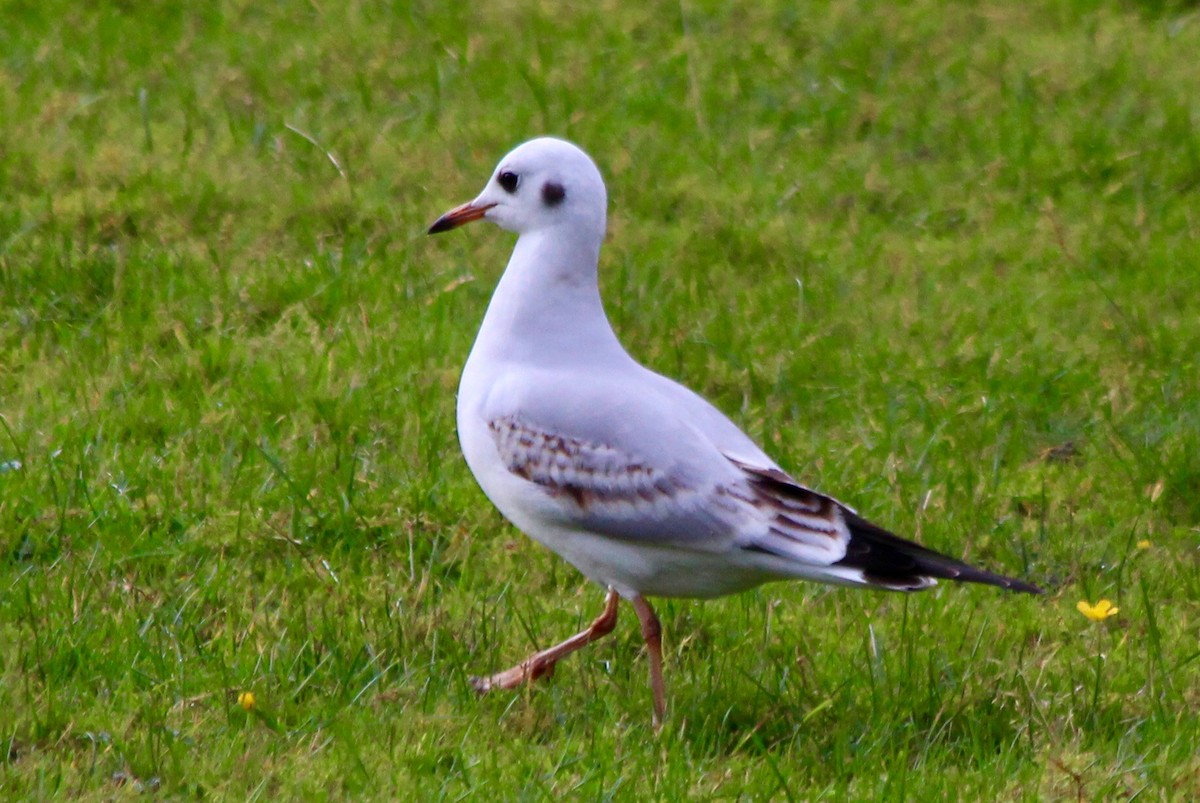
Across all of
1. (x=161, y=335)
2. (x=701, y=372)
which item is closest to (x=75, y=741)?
(x=161, y=335)

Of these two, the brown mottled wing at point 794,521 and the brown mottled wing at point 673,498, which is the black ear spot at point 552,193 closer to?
the brown mottled wing at point 673,498

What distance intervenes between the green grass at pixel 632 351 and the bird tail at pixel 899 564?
14.9 inches

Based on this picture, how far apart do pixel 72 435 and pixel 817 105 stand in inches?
164

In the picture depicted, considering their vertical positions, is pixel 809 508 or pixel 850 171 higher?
pixel 809 508

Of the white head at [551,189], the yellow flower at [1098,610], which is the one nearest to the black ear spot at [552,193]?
the white head at [551,189]

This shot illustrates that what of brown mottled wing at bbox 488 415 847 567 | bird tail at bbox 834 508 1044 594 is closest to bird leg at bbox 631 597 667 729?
brown mottled wing at bbox 488 415 847 567

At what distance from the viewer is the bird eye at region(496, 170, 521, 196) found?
4.99 m

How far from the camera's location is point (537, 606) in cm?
529

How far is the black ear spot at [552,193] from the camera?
4938 millimetres

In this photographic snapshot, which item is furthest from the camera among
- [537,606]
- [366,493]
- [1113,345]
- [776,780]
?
[1113,345]

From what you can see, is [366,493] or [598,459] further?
[366,493]

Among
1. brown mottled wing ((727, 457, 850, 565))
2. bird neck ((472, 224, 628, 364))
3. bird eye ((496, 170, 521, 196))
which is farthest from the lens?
bird eye ((496, 170, 521, 196))

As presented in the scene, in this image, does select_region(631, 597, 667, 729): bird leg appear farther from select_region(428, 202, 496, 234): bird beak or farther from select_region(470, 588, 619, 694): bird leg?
select_region(428, 202, 496, 234): bird beak

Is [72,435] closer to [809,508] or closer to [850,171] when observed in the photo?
[809,508]
